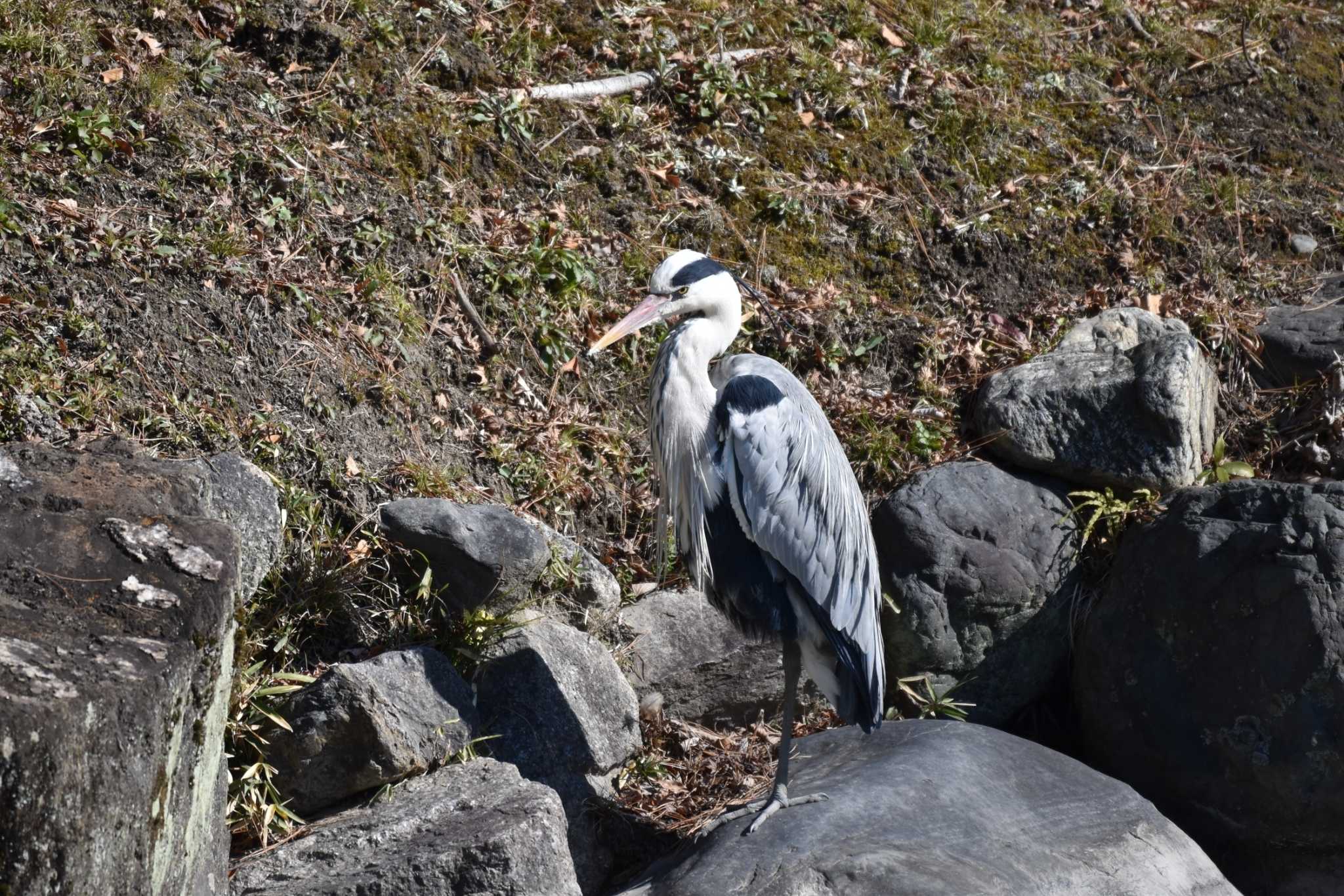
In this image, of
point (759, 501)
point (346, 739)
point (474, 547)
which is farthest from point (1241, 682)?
point (346, 739)

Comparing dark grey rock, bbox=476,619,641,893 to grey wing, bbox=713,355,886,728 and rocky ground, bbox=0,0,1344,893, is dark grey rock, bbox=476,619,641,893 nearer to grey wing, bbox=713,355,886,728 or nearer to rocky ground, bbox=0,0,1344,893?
rocky ground, bbox=0,0,1344,893

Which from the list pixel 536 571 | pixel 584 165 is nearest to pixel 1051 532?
pixel 536 571

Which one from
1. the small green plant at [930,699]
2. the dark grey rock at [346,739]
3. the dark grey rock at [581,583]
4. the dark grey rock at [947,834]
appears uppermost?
the dark grey rock at [581,583]

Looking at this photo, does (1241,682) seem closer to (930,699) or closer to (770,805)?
(930,699)

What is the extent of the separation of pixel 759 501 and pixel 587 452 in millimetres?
1267

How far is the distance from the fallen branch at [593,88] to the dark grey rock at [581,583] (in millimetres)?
2454

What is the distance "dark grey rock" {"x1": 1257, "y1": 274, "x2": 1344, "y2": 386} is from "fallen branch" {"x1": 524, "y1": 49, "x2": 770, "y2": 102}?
10.4ft

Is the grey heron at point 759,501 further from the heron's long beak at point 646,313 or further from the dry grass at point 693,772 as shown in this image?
the dry grass at point 693,772

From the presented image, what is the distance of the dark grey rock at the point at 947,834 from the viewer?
3.39 metres

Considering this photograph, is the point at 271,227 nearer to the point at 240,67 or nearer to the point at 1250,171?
the point at 240,67

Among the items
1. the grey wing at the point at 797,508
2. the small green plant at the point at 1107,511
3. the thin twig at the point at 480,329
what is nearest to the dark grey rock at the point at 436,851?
the grey wing at the point at 797,508

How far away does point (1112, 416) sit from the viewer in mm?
5160

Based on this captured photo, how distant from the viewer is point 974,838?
3605mm

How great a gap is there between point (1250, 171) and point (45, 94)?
6189 mm
